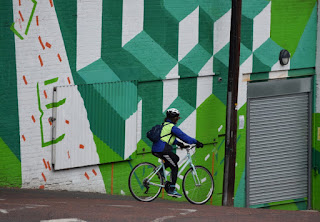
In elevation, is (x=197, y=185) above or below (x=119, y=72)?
below

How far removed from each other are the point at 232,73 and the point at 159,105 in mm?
1772

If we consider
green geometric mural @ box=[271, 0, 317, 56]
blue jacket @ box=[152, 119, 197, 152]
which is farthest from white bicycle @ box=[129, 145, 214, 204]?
green geometric mural @ box=[271, 0, 317, 56]

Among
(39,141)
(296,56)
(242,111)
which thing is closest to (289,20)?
(296,56)

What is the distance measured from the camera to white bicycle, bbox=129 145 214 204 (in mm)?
13250

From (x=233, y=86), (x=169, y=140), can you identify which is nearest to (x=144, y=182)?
(x=169, y=140)

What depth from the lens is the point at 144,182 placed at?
1320 centimetres

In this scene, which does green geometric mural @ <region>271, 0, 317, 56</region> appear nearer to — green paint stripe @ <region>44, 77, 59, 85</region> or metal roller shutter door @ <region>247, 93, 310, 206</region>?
metal roller shutter door @ <region>247, 93, 310, 206</region>

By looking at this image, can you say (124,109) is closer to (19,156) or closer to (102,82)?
(102,82)

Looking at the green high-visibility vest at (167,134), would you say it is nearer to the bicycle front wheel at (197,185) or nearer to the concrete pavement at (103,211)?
the bicycle front wheel at (197,185)

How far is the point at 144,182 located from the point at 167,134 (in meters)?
1.00

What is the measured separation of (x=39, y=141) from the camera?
47.0ft

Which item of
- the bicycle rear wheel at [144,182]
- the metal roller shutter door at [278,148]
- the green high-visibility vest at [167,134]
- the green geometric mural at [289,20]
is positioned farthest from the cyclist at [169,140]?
the green geometric mural at [289,20]

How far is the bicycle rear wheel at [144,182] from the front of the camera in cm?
1324

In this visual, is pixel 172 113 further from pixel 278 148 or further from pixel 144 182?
pixel 278 148
